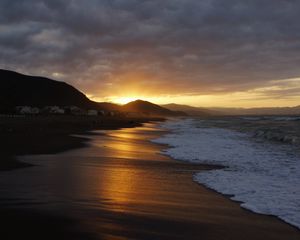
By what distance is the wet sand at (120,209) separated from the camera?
6832 mm

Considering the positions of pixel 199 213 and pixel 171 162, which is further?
pixel 171 162

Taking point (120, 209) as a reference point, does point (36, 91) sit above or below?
above

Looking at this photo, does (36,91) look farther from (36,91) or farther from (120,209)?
(120,209)

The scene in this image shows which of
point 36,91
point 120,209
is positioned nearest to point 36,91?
point 36,91

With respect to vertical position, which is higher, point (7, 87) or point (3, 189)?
point (7, 87)

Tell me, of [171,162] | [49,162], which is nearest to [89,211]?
[49,162]

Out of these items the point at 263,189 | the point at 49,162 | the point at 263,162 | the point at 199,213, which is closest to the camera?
the point at 199,213

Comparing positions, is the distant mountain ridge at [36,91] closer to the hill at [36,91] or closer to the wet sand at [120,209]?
the hill at [36,91]

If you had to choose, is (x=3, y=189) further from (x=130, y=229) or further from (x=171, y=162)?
(x=171, y=162)

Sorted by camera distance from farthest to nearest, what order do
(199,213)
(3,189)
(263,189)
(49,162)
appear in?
1. (49,162)
2. (263,189)
3. (3,189)
4. (199,213)

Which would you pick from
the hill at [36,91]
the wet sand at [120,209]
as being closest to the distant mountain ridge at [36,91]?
the hill at [36,91]

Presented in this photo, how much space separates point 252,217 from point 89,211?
11.3ft

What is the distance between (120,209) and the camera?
8.30m

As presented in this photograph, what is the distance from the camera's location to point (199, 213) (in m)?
8.24
